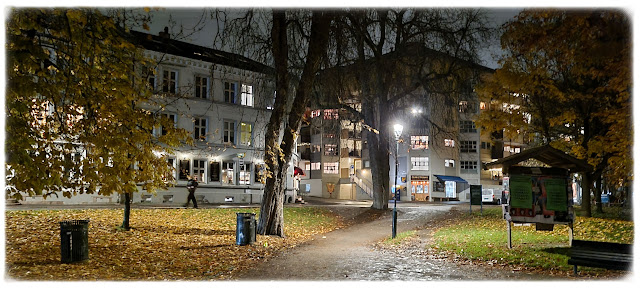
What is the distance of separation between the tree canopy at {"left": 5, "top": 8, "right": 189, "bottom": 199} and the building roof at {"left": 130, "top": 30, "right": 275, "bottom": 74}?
2.07 m

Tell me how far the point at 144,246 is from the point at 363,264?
6.57m

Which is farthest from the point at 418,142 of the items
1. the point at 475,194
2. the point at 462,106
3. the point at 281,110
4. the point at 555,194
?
the point at 555,194

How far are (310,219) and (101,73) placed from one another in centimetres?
1464

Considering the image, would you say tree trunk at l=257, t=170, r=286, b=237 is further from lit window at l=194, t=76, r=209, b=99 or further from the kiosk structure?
lit window at l=194, t=76, r=209, b=99

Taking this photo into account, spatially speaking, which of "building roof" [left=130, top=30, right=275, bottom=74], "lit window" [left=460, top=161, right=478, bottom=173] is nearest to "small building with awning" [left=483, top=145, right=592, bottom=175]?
"building roof" [left=130, top=30, right=275, bottom=74]

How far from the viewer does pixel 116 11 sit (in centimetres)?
1295

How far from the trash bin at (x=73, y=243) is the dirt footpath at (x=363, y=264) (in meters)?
3.88

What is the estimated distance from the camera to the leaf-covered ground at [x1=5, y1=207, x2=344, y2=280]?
34.5ft

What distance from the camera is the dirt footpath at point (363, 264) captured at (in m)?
10.0

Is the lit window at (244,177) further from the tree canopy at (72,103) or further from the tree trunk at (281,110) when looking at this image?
the tree canopy at (72,103)

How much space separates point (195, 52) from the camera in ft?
130

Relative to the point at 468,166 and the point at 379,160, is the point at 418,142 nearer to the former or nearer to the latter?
the point at 468,166

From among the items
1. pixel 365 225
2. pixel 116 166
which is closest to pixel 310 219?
pixel 365 225

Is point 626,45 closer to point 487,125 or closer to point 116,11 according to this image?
point 487,125
